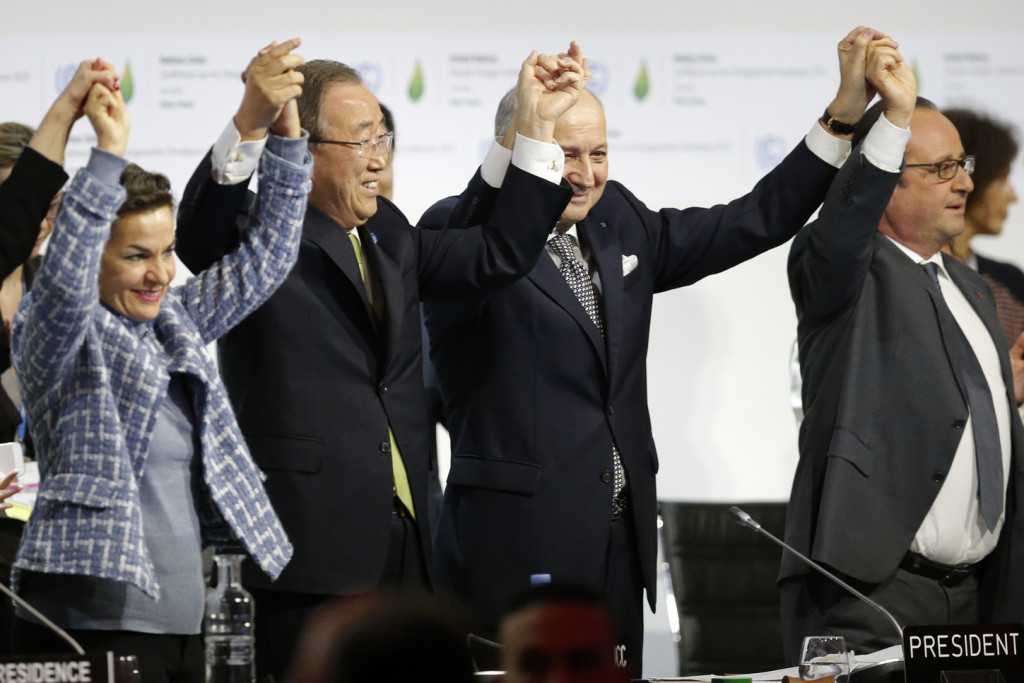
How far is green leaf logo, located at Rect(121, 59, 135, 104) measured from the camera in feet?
14.0

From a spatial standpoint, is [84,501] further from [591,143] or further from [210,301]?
[591,143]

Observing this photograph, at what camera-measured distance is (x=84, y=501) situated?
2.13m

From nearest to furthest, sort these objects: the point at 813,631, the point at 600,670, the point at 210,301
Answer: the point at 600,670
the point at 210,301
the point at 813,631

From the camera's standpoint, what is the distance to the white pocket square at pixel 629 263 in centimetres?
302

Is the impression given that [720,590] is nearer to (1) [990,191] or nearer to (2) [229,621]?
(1) [990,191]

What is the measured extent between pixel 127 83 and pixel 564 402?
205cm

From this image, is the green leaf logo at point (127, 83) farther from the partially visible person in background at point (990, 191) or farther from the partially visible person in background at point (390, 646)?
the partially visible person in background at point (390, 646)

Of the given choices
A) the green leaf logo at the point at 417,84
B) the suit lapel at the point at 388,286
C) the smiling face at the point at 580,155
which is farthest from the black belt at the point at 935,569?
the green leaf logo at the point at 417,84

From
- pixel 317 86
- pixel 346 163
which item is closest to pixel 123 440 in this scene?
pixel 346 163

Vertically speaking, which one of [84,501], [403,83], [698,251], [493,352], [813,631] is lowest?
[813,631]

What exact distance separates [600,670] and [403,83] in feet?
10.8

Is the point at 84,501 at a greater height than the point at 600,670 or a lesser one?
greater

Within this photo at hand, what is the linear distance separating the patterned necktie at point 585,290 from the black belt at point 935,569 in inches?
25.8

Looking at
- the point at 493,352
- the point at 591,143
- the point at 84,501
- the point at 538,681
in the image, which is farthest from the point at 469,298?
the point at 538,681
